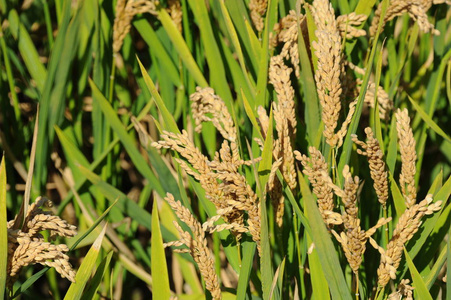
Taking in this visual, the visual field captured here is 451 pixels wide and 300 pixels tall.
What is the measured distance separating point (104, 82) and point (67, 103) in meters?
0.11

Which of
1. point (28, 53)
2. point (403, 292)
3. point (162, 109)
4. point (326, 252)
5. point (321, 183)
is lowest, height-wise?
point (403, 292)

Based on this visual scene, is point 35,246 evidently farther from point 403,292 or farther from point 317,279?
point 403,292

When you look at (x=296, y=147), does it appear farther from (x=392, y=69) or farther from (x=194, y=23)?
(x=194, y=23)

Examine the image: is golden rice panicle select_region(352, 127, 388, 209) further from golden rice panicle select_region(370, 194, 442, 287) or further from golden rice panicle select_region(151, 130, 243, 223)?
golden rice panicle select_region(151, 130, 243, 223)

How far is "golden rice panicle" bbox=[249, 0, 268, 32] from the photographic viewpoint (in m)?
1.04

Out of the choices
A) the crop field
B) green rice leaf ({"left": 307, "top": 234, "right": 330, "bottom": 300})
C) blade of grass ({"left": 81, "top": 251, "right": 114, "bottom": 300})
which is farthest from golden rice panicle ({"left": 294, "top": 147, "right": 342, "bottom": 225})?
blade of grass ({"left": 81, "top": 251, "right": 114, "bottom": 300})

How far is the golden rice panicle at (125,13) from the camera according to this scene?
114 centimetres

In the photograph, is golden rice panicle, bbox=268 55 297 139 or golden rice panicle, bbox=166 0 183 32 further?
golden rice panicle, bbox=166 0 183 32

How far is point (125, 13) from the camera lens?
3.80 feet

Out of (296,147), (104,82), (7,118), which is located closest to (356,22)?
(296,147)

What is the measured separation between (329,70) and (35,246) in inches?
18.8

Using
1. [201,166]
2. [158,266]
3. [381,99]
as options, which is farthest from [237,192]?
[381,99]

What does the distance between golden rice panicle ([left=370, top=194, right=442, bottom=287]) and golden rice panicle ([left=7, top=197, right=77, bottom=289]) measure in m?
0.44

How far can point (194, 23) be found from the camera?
129 cm
